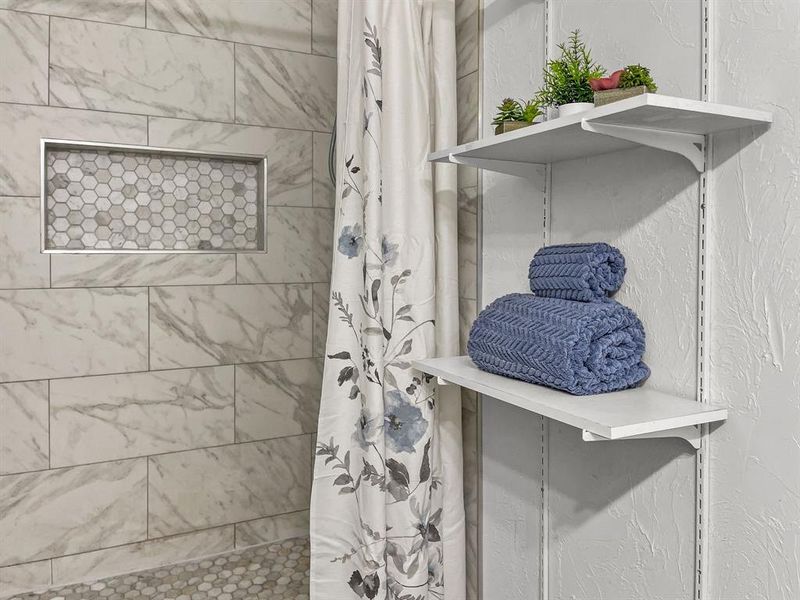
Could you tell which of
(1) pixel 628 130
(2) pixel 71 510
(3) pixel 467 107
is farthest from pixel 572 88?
(2) pixel 71 510

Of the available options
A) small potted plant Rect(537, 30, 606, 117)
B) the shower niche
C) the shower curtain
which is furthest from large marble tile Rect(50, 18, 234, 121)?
small potted plant Rect(537, 30, 606, 117)

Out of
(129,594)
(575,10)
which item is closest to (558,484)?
(575,10)

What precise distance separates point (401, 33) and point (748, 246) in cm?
82

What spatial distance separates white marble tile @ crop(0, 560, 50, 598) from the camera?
1752 millimetres

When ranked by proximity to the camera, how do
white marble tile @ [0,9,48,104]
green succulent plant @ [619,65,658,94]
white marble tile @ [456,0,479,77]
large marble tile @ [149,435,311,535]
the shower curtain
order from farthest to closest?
large marble tile @ [149,435,311,535] < white marble tile @ [0,9,48,104] < white marble tile @ [456,0,479,77] < the shower curtain < green succulent plant @ [619,65,658,94]

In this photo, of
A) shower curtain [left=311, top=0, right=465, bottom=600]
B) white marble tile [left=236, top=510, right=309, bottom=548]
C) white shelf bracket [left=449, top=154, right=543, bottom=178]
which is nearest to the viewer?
white shelf bracket [left=449, top=154, right=543, bottom=178]

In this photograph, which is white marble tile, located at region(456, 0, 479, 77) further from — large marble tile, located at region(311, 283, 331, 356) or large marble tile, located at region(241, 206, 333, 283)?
large marble tile, located at region(311, 283, 331, 356)

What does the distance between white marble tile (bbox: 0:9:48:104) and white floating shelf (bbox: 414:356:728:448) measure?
145cm

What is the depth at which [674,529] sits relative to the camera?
101cm

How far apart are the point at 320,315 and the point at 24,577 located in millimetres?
1096

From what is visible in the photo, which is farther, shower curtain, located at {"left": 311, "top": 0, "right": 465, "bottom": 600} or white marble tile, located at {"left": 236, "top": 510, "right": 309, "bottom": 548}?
white marble tile, located at {"left": 236, "top": 510, "right": 309, "bottom": 548}

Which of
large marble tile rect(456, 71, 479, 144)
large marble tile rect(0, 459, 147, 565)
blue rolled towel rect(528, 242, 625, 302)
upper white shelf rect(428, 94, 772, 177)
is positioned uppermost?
large marble tile rect(456, 71, 479, 144)

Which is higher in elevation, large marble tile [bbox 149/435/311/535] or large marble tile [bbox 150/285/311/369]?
large marble tile [bbox 150/285/311/369]

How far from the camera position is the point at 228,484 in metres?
2.00
